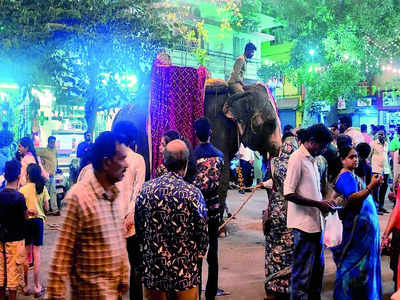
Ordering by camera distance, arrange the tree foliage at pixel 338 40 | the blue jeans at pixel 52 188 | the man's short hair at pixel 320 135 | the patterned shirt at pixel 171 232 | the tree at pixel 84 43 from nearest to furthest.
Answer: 1. the patterned shirt at pixel 171 232
2. the man's short hair at pixel 320 135
3. the tree at pixel 84 43
4. the blue jeans at pixel 52 188
5. the tree foliage at pixel 338 40

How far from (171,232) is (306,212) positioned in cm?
178

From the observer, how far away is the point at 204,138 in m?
5.37

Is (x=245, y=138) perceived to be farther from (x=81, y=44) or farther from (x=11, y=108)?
(x=11, y=108)

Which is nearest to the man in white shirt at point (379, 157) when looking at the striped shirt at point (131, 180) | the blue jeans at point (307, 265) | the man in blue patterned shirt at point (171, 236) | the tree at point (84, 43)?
the tree at point (84, 43)

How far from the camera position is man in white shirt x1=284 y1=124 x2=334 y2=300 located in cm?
474

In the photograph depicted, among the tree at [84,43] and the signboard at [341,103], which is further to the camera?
the signboard at [341,103]

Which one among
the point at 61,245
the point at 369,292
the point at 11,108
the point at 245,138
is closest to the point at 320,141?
the point at 369,292

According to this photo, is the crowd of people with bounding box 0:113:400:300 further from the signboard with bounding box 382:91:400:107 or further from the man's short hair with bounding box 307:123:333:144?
the signboard with bounding box 382:91:400:107

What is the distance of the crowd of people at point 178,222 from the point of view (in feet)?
9.75

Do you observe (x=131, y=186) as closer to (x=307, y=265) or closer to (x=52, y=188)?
(x=307, y=265)

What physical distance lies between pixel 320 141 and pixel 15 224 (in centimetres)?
303

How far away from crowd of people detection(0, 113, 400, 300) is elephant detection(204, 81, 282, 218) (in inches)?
63.9

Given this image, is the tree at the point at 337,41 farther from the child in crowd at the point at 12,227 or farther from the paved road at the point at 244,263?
the child in crowd at the point at 12,227

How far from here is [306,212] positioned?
476cm
